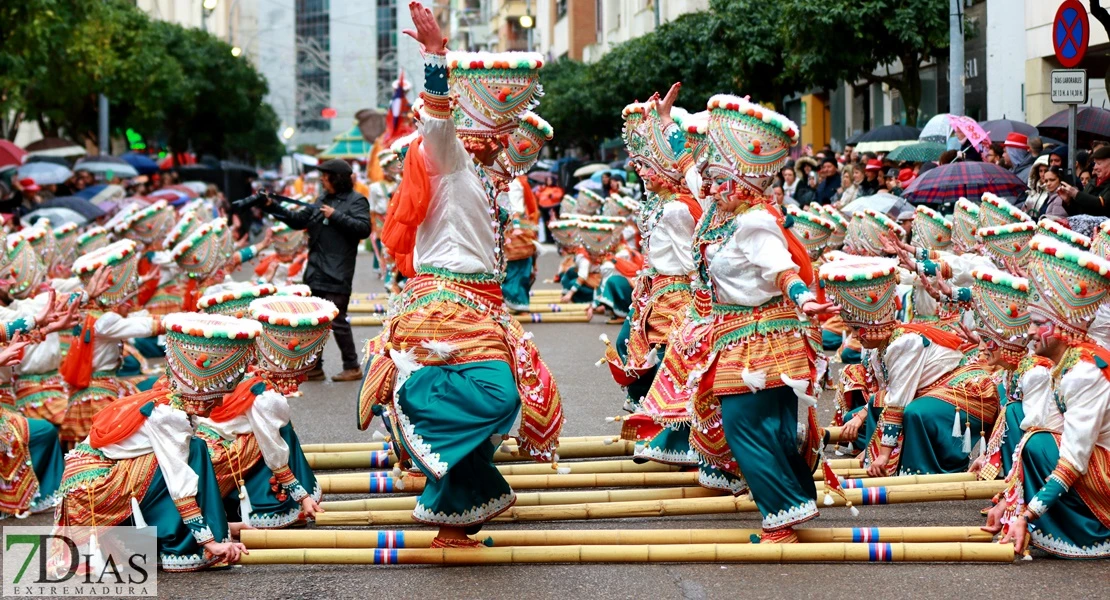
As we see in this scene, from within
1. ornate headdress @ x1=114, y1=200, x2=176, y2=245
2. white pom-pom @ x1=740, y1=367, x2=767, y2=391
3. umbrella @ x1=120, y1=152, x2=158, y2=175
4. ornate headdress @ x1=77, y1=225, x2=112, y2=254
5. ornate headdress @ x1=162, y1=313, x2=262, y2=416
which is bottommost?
white pom-pom @ x1=740, y1=367, x2=767, y2=391

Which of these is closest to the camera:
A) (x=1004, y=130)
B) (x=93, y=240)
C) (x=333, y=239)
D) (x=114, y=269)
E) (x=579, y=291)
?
(x=114, y=269)

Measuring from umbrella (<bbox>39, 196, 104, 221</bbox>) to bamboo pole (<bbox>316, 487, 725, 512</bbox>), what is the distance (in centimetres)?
1312

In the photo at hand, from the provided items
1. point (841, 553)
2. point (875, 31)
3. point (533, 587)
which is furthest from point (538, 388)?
point (875, 31)

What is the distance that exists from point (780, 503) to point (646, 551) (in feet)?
2.11

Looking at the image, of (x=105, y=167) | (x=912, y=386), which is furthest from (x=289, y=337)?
(x=105, y=167)

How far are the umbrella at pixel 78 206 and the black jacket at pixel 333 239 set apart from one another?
7.39 metres

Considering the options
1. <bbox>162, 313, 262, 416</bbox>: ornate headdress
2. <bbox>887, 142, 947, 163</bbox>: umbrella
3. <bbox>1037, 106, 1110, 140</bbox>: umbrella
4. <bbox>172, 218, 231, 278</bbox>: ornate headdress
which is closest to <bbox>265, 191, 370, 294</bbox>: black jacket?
<bbox>172, 218, 231, 278</bbox>: ornate headdress

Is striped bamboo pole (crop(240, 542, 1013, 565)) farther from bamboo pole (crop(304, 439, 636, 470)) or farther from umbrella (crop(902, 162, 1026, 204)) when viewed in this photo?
umbrella (crop(902, 162, 1026, 204))

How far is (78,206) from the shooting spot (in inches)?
793

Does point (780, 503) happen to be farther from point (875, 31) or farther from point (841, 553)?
point (875, 31)

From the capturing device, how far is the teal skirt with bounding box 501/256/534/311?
58.4ft

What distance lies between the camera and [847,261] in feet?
28.3

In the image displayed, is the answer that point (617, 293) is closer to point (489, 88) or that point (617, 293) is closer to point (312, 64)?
point (489, 88)

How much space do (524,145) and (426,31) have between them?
2086 millimetres
